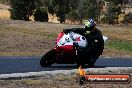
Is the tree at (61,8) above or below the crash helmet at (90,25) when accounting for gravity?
below

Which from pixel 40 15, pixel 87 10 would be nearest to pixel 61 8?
pixel 87 10

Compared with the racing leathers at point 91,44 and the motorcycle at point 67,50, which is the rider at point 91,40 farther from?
the motorcycle at point 67,50

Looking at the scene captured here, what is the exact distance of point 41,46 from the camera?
1168 inches

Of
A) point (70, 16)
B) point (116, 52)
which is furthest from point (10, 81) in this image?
point (70, 16)

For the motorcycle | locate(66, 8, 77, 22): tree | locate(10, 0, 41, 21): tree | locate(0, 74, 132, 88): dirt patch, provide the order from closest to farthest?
1. locate(0, 74, 132, 88): dirt patch
2. the motorcycle
3. locate(10, 0, 41, 21): tree
4. locate(66, 8, 77, 22): tree

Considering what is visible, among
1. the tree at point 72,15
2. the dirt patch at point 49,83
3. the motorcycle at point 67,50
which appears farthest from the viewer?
the tree at point 72,15

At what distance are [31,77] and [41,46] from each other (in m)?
18.3

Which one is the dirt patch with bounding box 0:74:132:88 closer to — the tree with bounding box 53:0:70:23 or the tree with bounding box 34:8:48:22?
the tree with bounding box 34:8:48:22

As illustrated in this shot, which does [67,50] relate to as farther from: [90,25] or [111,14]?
[111,14]

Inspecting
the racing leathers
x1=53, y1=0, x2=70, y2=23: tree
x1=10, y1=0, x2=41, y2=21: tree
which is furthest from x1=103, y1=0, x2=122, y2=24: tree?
the racing leathers

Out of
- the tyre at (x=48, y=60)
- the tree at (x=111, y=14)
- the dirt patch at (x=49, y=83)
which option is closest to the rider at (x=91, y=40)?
the tyre at (x=48, y=60)

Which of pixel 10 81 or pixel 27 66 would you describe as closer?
pixel 10 81

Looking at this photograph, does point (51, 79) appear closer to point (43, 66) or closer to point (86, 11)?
point (43, 66)

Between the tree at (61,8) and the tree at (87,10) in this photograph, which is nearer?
the tree at (61,8)
